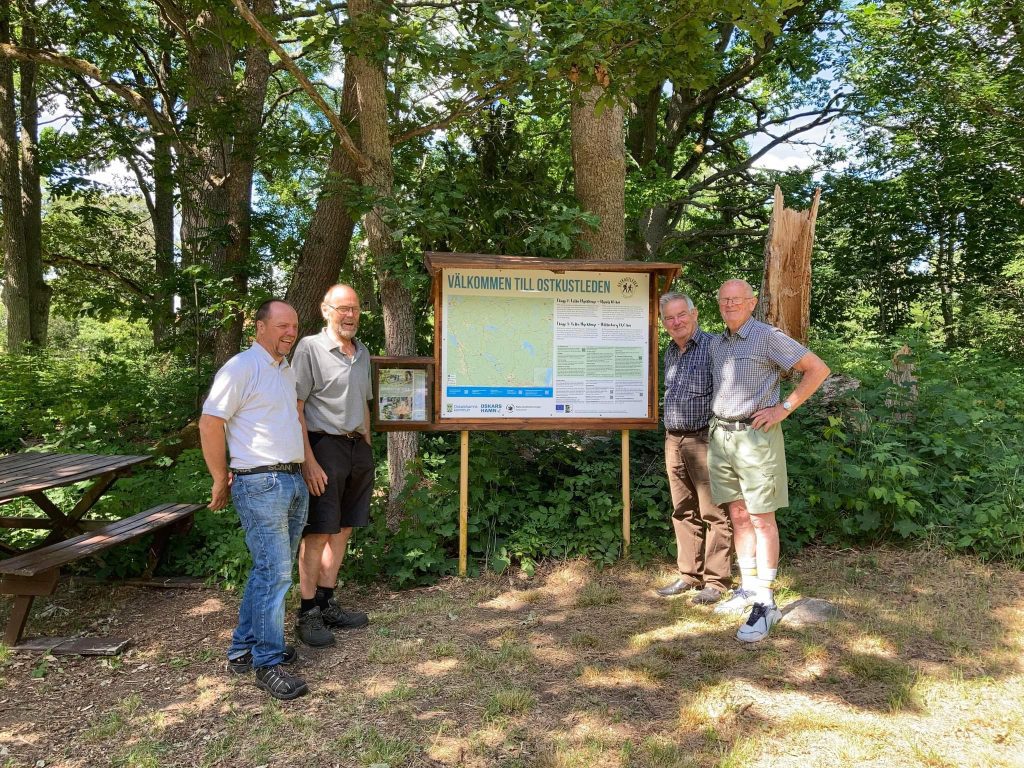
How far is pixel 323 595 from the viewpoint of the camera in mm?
4070

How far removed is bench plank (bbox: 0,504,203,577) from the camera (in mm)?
3695

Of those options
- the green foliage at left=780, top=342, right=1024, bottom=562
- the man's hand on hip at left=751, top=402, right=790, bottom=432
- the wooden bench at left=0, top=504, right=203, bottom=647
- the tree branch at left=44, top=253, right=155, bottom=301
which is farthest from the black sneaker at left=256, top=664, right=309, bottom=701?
the tree branch at left=44, top=253, right=155, bottom=301

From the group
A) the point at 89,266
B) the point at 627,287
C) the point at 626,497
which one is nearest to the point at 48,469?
the point at 626,497

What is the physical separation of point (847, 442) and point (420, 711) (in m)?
4.09

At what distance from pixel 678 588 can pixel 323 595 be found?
227cm

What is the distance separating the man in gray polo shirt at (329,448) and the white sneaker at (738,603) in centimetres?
224

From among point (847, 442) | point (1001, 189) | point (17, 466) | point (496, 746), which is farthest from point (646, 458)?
point (1001, 189)

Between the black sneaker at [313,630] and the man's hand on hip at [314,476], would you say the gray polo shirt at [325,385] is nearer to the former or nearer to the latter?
the man's hand on hip at [314,476]

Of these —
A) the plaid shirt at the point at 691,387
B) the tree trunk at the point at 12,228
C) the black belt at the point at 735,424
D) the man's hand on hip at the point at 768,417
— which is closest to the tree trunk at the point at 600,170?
the plaid shirt at the point at 691,387

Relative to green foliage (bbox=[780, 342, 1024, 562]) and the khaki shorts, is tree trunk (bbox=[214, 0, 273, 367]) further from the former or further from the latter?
green foliage (bbox=[780, 342, 1024, 562])

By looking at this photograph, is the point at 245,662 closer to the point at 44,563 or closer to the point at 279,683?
the point at 279,683

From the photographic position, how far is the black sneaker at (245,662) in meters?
3.48

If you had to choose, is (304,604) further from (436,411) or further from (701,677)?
(701,677)

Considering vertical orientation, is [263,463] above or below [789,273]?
below
